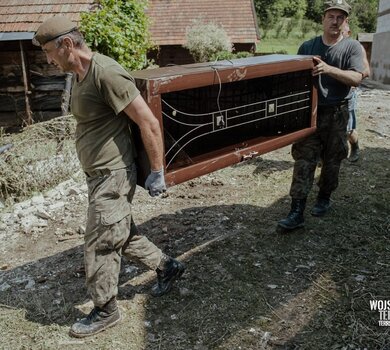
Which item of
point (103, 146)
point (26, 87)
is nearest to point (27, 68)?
point (26, 87)

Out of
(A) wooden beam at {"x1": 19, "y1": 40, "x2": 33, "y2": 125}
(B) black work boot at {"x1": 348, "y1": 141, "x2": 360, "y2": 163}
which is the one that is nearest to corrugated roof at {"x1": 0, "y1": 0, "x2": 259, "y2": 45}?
(A) wooden beam at {"x1": 19, "y1": 40, "x2": 33, "y2": 125}

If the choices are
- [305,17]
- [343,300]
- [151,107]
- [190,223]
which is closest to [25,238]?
[190,223]

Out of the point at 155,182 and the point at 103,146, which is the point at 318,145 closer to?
the point at 155,182

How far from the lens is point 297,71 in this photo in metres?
3.38

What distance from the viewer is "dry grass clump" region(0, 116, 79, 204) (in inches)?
194

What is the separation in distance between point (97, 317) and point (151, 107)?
1.38 m

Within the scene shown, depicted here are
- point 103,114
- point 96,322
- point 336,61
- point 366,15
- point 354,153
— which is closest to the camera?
point 103,114

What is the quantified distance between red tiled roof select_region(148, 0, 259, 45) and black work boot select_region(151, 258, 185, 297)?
16117mm

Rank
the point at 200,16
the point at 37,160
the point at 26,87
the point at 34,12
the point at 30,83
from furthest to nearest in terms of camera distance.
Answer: the point at 200,16, the point at 30,83, the point at 26,87, the point at 34,12, the point at 37,160

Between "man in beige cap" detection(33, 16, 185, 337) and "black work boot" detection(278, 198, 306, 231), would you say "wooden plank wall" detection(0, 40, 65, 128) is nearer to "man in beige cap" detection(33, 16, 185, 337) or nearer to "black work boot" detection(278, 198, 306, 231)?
"black work boot" detection(278, 198, 306, 231)

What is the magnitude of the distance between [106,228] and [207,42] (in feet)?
50.7

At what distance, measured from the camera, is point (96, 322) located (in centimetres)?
271

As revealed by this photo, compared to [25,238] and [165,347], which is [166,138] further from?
[25,238]

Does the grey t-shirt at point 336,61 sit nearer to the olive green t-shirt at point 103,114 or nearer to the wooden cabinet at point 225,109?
the wooden cabinet at point 225,109
